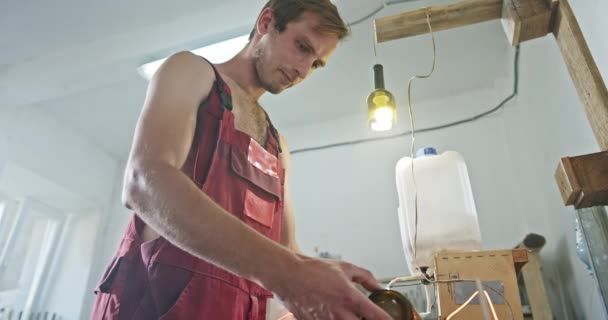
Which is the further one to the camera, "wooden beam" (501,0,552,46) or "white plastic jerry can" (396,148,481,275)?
"white plastic jerry can" (396,148,481,275)

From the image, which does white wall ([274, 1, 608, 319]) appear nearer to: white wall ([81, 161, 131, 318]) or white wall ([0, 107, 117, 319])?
white wall ([81, 161, 131, 318])

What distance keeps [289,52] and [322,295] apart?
805 millimetres

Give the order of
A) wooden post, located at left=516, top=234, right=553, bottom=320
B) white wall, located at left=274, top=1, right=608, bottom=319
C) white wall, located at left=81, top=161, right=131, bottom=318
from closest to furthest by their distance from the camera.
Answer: wooden post, located at left=516, top=234, right=553, bottom=320 → white wall, located at left=274, top=1, right=608, bottom=319 → white wall, located at left=81, top=161, right=131, bottom=318

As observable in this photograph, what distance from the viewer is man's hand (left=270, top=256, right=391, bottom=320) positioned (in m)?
0.46

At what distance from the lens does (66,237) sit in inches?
122

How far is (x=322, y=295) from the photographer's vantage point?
0.46m

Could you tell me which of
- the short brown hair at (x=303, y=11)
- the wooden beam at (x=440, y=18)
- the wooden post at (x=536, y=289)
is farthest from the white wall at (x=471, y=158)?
the short brown hair at (x=303, y=11)

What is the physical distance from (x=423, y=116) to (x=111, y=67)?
2.04 meters

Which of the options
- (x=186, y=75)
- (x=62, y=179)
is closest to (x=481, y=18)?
(x=186, y=75)

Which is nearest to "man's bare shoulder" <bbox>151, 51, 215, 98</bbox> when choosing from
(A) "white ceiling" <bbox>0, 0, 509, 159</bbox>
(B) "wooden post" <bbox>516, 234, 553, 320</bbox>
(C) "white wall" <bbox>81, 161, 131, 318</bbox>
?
(A) "white ceiling" <bbox>0, 0, 509, 159</bbox>

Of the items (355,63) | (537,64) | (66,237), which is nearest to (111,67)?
(355,63)

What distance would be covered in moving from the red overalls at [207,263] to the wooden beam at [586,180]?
592 millimetres

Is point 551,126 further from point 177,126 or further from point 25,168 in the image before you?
point 25,168

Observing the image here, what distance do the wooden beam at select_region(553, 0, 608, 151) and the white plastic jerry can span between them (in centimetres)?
63
